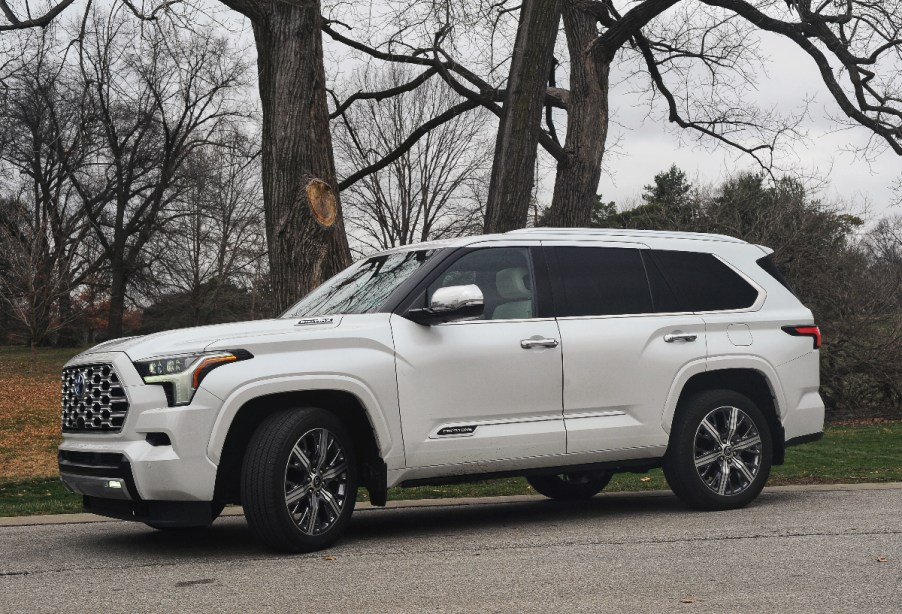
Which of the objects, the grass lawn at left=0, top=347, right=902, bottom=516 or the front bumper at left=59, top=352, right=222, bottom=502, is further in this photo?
A: the grass lawn at left=0, top=347, right=902, bottom=516

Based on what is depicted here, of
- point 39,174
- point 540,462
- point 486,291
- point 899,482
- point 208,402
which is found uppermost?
point 39,174

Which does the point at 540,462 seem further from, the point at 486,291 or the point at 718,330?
the point at 718,330

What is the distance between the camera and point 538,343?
7.50 metres

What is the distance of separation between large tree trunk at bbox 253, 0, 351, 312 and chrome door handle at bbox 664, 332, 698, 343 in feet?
A: 14.8

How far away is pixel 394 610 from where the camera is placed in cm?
502

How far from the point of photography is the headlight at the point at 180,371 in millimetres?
6406

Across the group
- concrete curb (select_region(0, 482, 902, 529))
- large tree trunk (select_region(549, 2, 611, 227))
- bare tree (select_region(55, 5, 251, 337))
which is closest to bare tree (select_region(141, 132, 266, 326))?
bare tree (select_region(55, 5, 251, 337))

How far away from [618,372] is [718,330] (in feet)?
3.54

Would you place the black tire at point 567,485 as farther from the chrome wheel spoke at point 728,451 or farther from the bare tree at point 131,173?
the bare tree at point 131,173

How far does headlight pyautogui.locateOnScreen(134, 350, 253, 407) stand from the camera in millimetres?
6406

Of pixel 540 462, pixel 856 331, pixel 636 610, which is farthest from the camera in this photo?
pixel 856 331

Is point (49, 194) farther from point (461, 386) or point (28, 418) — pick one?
point (461, 386)

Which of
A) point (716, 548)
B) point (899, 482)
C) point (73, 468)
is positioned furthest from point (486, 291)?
point (899, 482)

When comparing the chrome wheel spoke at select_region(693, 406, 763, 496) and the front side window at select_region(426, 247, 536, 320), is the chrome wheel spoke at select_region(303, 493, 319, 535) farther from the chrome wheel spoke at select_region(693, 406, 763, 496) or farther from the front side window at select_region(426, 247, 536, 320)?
the chrome wheel spoke at select_region(693, 406, 763, 496)
